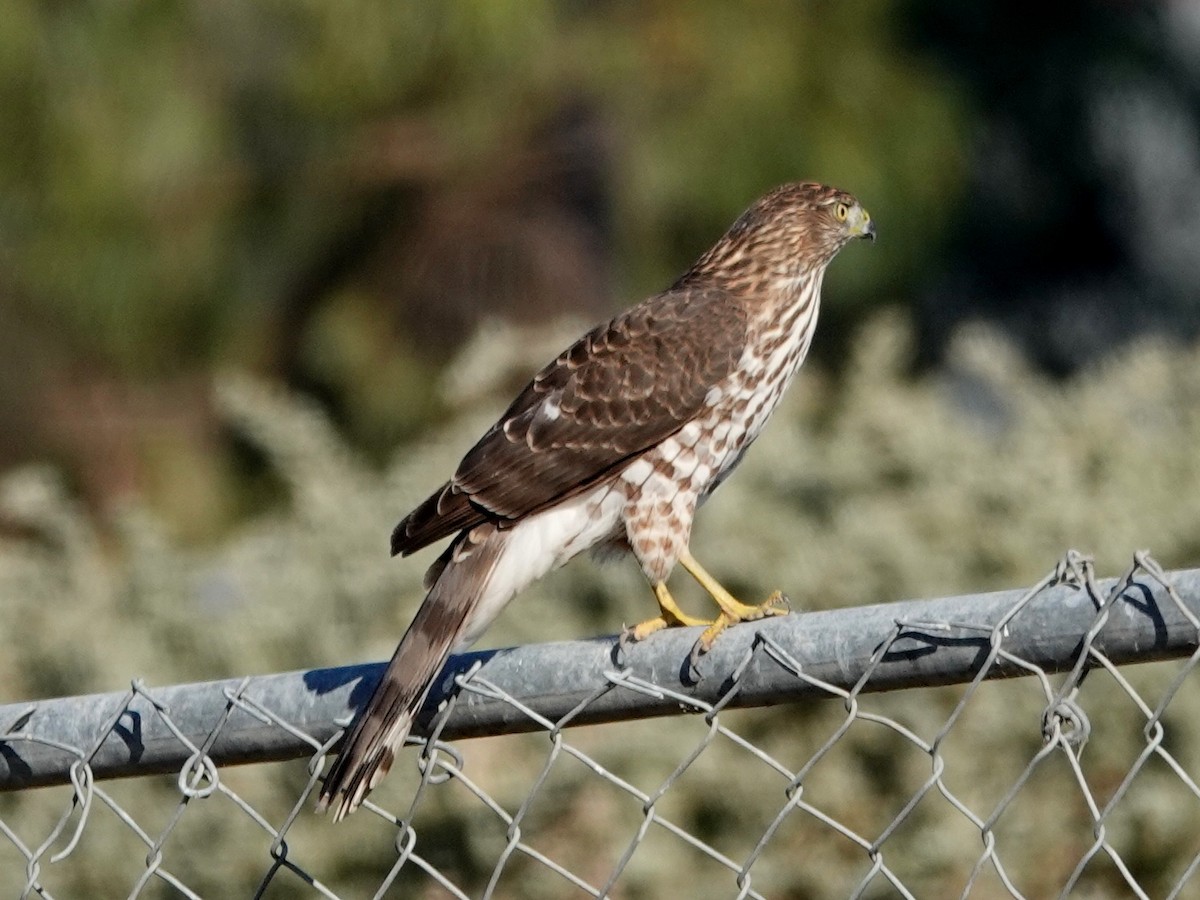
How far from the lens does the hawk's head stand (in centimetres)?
388

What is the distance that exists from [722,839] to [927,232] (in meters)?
3.92

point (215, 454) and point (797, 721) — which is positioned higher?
point (797, 721)

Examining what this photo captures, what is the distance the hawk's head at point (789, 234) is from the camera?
3881 millimetres

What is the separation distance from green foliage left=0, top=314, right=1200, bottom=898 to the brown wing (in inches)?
37.8

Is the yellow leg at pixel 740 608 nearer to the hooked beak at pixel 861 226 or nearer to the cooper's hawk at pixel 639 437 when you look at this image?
the cooper's hawk at pixel 639 437

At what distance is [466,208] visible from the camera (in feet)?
23.8

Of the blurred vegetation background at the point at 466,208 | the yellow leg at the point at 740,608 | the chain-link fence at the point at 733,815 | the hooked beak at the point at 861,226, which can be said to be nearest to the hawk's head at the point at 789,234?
the hooked beak at the point at 861,226

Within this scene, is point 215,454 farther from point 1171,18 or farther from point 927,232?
point 1171,18

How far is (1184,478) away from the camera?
15.6ft

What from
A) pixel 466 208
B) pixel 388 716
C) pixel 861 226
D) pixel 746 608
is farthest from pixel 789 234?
pixel 466 208

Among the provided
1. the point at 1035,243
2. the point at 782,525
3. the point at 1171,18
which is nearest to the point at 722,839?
the point at 782,525

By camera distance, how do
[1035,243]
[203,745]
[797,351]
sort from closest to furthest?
[203,745], [797,351], [1035,243]

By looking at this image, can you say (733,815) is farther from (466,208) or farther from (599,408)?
(466,208)

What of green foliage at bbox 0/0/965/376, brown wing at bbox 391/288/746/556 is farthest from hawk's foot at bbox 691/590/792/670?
green foliage at bbox 0/0/965/376
